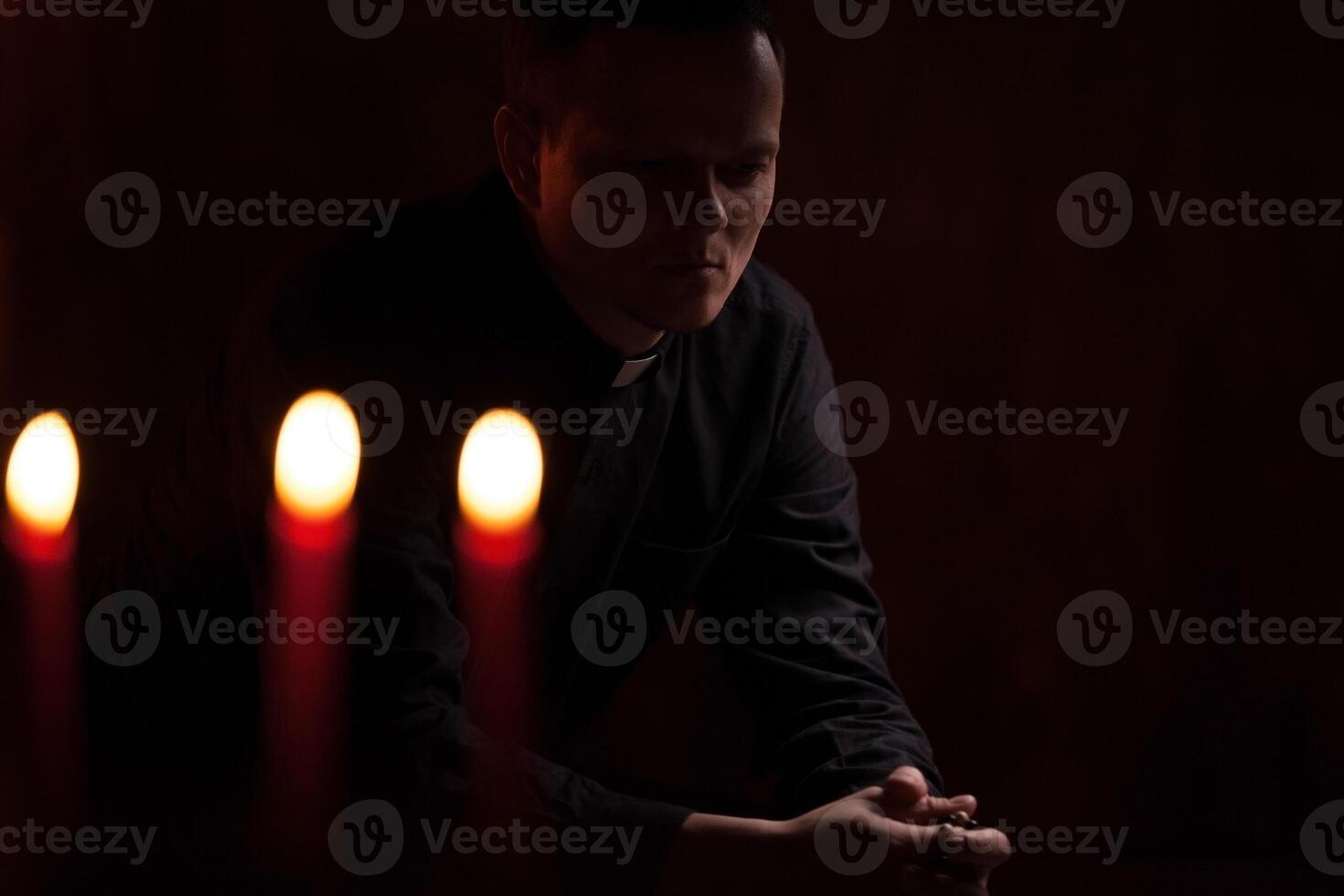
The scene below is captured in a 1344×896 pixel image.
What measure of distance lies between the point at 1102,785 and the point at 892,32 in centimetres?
90

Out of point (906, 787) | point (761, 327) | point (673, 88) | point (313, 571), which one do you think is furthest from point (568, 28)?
point (906, 787)

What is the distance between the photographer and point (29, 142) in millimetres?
1638

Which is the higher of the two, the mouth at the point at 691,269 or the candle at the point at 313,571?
the mouth at the point at 691,269

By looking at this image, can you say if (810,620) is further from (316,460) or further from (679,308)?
(316,460)

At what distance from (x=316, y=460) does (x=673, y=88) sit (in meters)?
0.38

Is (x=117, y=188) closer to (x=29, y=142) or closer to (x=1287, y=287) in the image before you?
(x=29, y=142)

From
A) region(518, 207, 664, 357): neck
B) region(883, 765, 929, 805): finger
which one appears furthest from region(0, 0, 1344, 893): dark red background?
region(883, 765, 929, 805): finger

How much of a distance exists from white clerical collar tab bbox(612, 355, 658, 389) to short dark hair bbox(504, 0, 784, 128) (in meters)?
0.22

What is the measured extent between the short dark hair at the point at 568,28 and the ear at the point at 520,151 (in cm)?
1

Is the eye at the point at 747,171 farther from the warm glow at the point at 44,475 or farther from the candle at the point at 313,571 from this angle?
the warm glow at the point at 44,475

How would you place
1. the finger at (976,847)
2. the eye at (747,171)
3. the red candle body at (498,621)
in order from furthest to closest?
1. the red candle body at (498,621)
2. the eye at (747,171)
3. the finger at (976,847)

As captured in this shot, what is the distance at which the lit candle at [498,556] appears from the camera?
3.90 feet

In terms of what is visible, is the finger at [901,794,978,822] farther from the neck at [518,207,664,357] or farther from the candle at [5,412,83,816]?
the candle at [5,412,83,816]

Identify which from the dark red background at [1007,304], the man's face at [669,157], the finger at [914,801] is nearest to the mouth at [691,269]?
the man's face at [669,157]
